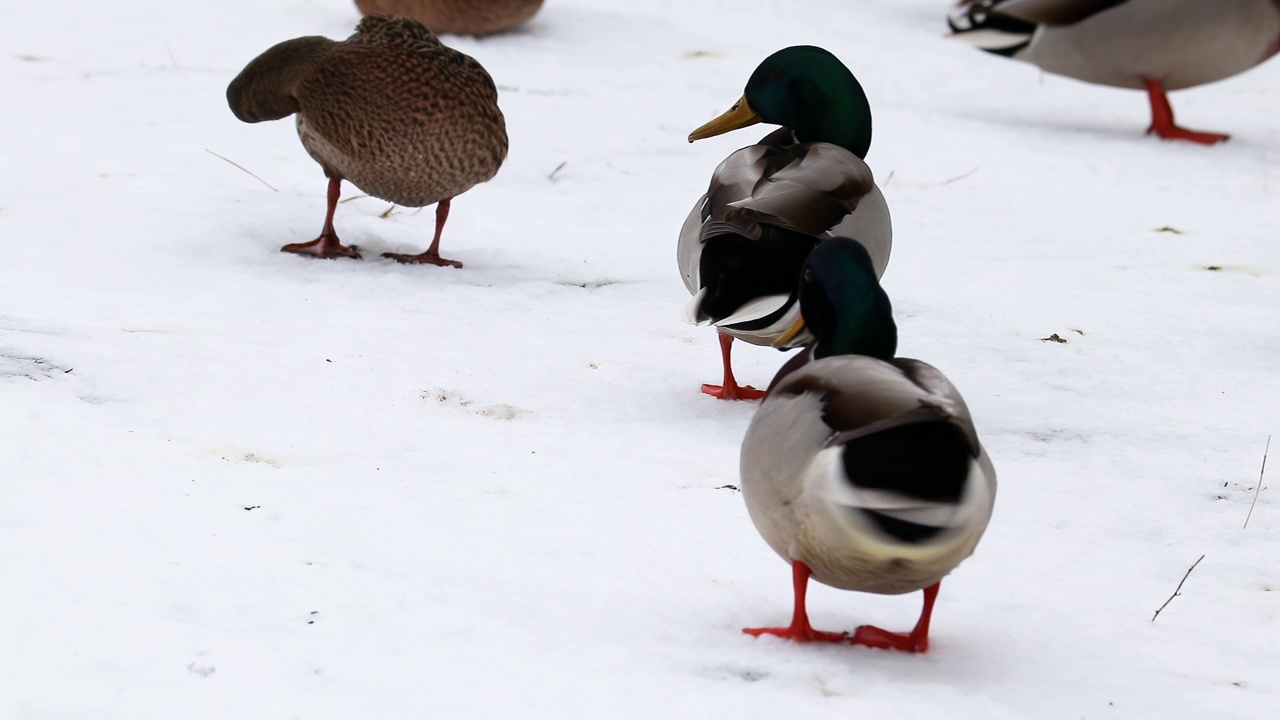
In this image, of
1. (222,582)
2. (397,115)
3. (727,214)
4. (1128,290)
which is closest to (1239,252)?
(1128,290)

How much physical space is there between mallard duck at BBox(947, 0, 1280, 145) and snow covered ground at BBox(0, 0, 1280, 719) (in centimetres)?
38

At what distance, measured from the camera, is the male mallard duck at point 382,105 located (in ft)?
15.3

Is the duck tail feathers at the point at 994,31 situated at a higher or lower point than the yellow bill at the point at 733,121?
lower

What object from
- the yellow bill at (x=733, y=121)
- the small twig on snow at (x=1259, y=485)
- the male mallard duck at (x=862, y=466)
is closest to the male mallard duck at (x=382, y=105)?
the yellow bill at (x=733, y=121)

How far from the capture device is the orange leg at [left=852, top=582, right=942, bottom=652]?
8.24 ft

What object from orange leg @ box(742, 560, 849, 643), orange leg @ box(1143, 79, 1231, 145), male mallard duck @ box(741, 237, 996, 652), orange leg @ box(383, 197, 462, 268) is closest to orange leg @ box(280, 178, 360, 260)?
orange leg @ box(383, 197, 462, 268)

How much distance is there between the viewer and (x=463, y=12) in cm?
800

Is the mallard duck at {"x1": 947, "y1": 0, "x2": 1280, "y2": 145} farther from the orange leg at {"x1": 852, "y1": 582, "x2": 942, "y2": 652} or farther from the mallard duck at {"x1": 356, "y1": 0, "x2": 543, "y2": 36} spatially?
the orange leg at {"x1": 852, "y1": 582, "x2": 942, "y2": 652}

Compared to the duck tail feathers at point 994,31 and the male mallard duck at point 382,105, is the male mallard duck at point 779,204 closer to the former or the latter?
the male mallard duck at point 382,105

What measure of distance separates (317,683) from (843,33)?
728 cm

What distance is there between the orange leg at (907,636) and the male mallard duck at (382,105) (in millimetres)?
2670

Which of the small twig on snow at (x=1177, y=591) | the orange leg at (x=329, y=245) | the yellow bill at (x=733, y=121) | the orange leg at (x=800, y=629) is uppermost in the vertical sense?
the yellow bill at (x=733, y=121)

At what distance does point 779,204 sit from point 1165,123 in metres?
4.47

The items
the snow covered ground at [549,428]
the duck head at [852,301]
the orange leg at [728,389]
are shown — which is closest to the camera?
the snow covered ground at [549,428]
